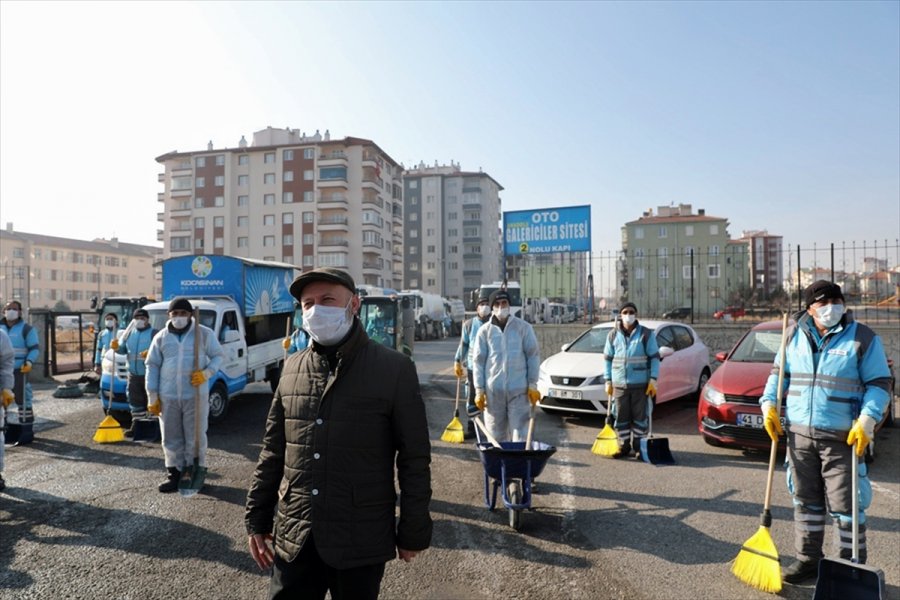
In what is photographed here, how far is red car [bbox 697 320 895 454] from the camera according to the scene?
6891mm

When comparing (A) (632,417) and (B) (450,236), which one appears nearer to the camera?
(A) (632,417)

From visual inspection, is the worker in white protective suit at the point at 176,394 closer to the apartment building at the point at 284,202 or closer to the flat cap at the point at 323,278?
the flat cap at the point at 323,278

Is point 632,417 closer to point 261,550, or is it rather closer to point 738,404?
point 738,404

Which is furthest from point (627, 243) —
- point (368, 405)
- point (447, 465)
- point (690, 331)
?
point (368, 405)

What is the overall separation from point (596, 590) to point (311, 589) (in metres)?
2.23

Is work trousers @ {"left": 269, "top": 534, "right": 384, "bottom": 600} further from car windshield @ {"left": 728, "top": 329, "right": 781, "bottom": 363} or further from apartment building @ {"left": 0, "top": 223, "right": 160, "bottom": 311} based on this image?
apartment building @ {"left": 0, "top": 223, "right": 160, "bottom": 311}

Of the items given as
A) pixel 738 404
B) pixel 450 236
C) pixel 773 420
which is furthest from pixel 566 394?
pixel 450 236

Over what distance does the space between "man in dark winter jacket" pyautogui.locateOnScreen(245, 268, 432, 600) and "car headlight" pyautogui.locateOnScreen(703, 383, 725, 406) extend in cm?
603

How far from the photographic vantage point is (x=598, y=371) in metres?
9.16

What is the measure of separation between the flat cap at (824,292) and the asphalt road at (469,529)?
199cm

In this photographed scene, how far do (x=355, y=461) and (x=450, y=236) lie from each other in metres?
83.5

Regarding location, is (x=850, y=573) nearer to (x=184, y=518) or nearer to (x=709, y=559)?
(x=709, y=559)

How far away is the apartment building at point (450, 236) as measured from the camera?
3312 inches

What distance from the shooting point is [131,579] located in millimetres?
3939
